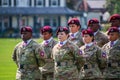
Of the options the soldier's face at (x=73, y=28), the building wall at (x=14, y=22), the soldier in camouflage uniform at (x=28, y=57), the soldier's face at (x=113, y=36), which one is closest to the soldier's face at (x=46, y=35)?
the soldier's face at (x=73, y=28)

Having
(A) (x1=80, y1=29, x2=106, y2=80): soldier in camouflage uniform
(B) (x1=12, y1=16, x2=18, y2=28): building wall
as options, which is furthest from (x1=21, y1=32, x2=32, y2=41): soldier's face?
(B) (x1=12, y1=16, x2=18, y2=28): building wall

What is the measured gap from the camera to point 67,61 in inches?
444

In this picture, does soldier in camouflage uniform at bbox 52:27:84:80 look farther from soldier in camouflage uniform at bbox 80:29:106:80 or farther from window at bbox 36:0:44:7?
window at bbox 36:0:44:7

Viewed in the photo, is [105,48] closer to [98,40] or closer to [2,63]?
[98,40]

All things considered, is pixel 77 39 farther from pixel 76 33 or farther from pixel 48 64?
pixel 48 64

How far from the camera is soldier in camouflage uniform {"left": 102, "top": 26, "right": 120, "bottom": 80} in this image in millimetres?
11852

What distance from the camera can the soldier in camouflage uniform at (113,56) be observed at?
1185cm

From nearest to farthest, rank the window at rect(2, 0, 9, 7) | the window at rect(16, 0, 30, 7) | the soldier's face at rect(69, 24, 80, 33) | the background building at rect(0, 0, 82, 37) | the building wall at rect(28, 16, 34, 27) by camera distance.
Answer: the soldier's face at rect(69, 24, 80, 33)
the background building at rect(0, 0, 82, 37)
the building wall at rect(28, 16, 34, 27)
the window at rect(2, 0, 9, 7)
the window at rect(16, 0, 30, 7)

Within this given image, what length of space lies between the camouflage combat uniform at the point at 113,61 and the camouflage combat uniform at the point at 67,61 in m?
0.86

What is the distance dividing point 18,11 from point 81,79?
194ft

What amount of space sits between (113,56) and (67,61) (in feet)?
3.84

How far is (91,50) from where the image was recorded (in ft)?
38.3

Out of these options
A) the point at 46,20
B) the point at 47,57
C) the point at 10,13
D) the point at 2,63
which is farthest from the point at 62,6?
the point at 47,57

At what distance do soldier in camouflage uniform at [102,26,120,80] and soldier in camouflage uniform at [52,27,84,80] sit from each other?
87 cm
